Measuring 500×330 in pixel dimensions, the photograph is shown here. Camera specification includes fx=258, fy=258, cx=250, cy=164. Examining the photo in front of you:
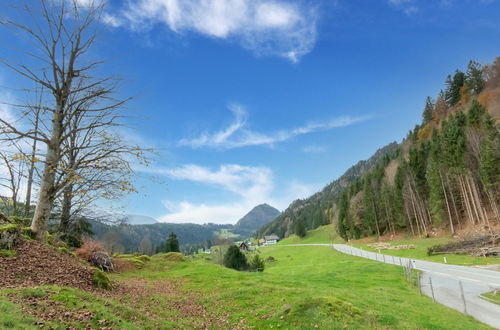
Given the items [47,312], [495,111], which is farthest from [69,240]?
[495,111]

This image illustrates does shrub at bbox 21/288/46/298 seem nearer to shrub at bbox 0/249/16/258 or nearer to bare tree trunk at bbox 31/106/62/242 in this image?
shrub at bbox 0/249/16/258

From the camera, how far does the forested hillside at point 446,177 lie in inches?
1757

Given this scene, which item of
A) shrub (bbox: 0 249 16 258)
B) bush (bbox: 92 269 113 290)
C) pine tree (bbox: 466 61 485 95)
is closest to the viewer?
shrub (bbox: 0 249 16 258)

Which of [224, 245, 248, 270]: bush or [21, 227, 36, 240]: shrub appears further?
[224, 245, 248, 270]: bush

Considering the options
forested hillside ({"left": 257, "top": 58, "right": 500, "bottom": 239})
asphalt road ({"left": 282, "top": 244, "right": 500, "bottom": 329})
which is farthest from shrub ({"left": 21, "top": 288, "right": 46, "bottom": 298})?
forested hillside ({"left": 257, "top": 58, "right": 500, "bottom": 239})

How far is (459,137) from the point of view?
1881 inches

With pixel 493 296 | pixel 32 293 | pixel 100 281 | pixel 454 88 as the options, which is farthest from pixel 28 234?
pixel 454 88

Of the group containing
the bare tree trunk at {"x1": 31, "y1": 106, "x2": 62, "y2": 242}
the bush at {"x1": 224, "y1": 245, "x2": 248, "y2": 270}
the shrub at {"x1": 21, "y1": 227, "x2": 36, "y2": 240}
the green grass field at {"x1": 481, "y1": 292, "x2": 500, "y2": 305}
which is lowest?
the bush at {"x1": 224, "y1": 245, "x2": 248, "y2": 270}

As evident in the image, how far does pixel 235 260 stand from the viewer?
174 ft

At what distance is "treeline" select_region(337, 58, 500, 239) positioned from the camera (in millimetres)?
44625

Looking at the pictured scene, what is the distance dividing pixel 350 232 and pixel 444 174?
36.2 m

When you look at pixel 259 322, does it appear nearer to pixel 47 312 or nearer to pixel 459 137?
pixel 47 312

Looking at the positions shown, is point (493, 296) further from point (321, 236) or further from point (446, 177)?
point (321, 236)

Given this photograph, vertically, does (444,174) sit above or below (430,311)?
above
